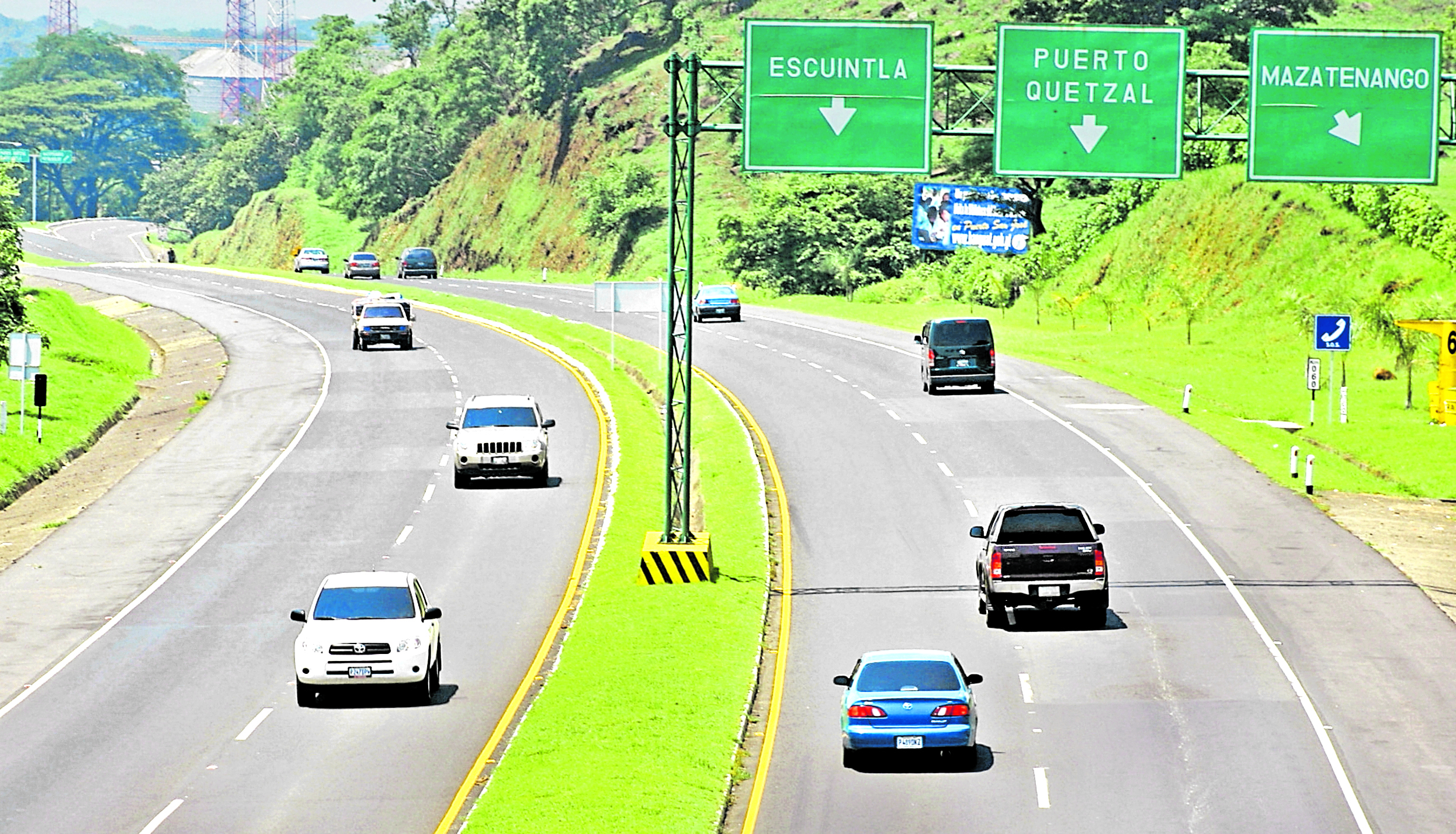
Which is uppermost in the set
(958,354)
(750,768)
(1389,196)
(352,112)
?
(352,112)

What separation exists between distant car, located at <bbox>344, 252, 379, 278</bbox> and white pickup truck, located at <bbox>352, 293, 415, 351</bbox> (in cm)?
3917

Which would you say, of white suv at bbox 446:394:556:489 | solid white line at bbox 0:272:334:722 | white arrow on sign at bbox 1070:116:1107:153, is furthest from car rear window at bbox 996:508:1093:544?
white suv at bbox 446:394:556:489

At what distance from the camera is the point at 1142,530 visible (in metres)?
41.6

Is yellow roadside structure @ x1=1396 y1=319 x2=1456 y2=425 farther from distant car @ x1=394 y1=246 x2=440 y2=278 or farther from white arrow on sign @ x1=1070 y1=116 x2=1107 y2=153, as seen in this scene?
distant car @ x1=394 y1=246 x2=440 y2=278

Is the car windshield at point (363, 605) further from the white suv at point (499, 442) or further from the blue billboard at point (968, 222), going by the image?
the blue billboard at point (968, 222)

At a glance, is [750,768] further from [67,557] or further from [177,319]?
[177,319]

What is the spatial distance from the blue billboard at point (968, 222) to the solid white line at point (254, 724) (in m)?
72.6

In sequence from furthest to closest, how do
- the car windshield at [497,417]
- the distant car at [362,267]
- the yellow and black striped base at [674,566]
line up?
the distant car at [362,267]
the car windshield at [497,417]
the yellow and black striped base at [674,566]

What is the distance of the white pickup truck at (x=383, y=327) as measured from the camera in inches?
3014

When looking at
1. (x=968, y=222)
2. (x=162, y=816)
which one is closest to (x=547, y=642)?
(x=162, y=816)

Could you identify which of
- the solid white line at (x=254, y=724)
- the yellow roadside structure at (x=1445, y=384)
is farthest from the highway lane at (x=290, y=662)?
the yellow roadside structure at (x=1445, y=384)

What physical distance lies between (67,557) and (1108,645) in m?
23.2

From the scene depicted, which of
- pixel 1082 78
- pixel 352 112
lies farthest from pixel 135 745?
pixel 352 112

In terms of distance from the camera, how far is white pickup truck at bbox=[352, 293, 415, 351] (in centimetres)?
7656
